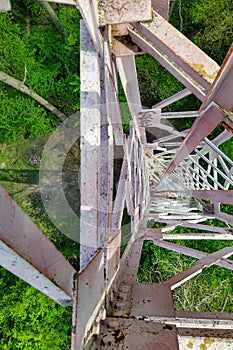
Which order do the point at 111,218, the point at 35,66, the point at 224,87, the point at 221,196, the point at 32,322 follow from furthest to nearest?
1. the point at 35,66
2. the point at 32,322
3. the point at 111,218
4. the point at 221,196
5. the point at 224,87

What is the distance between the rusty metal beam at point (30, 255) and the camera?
108 cm

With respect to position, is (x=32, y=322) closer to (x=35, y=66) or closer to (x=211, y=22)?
(x=35, y=66)

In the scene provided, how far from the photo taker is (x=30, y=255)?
1.17 meters

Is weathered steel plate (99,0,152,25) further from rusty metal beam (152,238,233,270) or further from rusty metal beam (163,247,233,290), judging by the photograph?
rusty metal beam (152,238,233,270)

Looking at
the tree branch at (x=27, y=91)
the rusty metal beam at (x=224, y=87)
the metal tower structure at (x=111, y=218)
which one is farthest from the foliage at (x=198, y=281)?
the rusty metal beam at (x=224, y=87)

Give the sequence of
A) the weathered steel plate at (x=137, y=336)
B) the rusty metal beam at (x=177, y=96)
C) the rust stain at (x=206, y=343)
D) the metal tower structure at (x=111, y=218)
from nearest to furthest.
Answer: the metal tower structure at (x=111, y=218), the weathered steel plate at (x=137, y=336), the rust stain at (x=206, y=343), the rusty metal beam at (x=177, y=96)

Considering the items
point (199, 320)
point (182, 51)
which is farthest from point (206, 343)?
point (182, 51)

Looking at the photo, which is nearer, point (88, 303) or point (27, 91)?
point (88, 303)

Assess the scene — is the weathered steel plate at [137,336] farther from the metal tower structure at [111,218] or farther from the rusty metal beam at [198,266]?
the rusty metal beam at [198,266]

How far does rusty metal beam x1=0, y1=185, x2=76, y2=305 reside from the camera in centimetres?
108

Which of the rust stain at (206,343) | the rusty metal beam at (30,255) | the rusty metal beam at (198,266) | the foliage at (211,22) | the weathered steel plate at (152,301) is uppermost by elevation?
the foliage at (211,22)

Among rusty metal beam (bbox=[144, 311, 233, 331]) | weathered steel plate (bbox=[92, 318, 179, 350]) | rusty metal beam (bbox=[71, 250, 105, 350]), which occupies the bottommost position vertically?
rusty metal beam (bbox=[144, 311, 233, 331])

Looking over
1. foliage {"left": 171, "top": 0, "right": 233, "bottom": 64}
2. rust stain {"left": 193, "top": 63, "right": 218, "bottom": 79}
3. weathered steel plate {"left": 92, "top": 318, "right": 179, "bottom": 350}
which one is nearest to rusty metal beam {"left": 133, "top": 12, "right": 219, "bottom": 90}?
rust stain {"left": 193, "top": 63, "right": 218, "bottom": 79}

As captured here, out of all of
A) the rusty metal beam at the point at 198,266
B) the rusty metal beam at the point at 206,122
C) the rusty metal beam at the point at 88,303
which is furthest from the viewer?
the rusty metal beam at the point at 198,266
